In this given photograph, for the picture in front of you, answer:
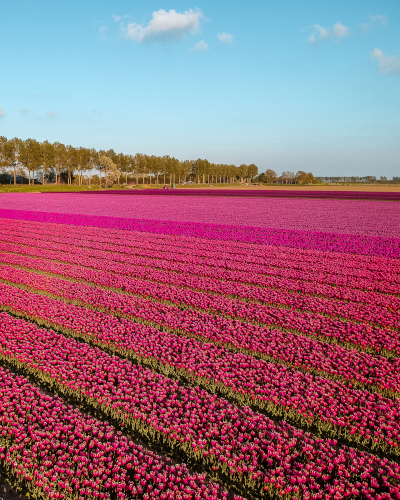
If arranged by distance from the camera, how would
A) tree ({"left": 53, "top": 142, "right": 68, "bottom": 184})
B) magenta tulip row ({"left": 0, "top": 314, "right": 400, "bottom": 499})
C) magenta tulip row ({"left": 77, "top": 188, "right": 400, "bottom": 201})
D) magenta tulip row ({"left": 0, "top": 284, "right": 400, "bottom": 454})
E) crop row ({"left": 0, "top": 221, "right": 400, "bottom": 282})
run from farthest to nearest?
tree ({"left": 53, "top": 142, "right": 68, "bottom": 184}) < magenta tulip row ({"left": 77, "top": 188, "right": 400, "bottom": 201}) < crop row ({"left": 0, "top": 221, "right": 400, "bottom": 282}) < magenta tulip row ({"left": 0, "top": 284, "right": 400, "bottom": 454}) < magenta tulip row ({"left": 0, "top": 314, "right": 400, "bottom": 499})

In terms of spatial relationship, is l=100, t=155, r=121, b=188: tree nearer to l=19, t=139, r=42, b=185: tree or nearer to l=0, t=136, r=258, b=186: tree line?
l=0, t=136, r=258, b=186: tree line

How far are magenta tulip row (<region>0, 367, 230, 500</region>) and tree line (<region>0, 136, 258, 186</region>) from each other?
101039 mm

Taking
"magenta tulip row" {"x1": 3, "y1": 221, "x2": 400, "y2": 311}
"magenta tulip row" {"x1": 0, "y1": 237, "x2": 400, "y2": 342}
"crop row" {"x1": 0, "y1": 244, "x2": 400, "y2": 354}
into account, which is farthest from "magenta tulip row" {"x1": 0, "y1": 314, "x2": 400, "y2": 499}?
"magenta tulip row" {"x1": 3, "y1": 221, "x2": 400, "y2": 311}

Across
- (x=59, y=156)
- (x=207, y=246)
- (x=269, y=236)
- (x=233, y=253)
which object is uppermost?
(x=59, y=156)

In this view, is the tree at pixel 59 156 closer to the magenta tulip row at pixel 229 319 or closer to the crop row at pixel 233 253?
the crop row at pixel 233 253

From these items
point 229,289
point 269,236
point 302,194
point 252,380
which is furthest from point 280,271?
point 302,194

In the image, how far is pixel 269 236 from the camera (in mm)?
22000

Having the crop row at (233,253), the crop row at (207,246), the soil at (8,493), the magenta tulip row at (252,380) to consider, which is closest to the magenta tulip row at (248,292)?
the crop row at (233,253)

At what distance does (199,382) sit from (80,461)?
243 centimetres

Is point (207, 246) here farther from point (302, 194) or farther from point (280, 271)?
point (302, 194)

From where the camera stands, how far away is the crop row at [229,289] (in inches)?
388

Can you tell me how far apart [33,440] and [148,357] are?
266cm

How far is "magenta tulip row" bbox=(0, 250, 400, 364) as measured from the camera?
8.20m

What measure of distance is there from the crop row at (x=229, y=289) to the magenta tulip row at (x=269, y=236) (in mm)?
7646
